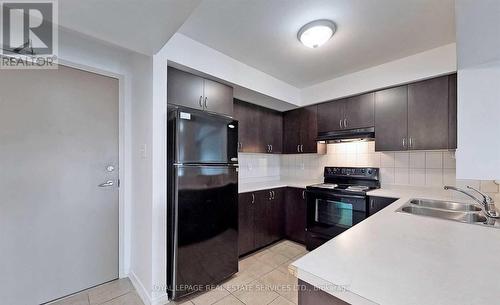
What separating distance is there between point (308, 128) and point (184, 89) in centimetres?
197

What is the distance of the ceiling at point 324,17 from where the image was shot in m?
1.51

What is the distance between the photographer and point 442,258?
0.75 metres

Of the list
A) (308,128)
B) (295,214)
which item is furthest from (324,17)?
(295,214)

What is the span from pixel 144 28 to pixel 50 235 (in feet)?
6.17

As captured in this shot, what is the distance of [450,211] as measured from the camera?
1530 mm

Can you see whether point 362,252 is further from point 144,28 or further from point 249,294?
point 144,28

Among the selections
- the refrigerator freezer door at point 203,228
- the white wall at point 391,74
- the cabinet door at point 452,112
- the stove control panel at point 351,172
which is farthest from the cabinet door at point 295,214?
the cabinet door at point 452,112

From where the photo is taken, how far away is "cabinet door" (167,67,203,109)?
187 centimetres

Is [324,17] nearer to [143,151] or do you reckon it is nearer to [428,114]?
[428,114]

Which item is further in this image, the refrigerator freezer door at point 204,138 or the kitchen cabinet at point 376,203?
the kitchen cabinet at point 376,203

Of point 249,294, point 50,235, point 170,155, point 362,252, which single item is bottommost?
point 249,294

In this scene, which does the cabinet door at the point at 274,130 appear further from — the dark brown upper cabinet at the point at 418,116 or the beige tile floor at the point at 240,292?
the beige tile floor at the point at 240,292

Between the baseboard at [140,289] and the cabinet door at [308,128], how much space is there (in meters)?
2.58

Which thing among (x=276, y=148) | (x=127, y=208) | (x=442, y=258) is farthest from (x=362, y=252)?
(x=276, y=148)
